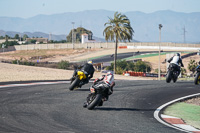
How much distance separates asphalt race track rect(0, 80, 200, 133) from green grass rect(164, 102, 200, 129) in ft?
2.49

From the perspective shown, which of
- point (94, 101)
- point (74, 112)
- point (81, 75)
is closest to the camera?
point (74, 112)

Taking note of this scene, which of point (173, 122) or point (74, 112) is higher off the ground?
point (74, 112)

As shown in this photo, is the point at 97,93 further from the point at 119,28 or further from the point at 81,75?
the point at 119,28

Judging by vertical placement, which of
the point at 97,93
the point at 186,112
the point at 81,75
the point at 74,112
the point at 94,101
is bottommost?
the point at 186,112

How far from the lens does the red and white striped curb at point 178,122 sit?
1190 cm

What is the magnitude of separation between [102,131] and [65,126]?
118 cm

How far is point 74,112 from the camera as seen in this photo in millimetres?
13828

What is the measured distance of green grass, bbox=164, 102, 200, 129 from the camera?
13906 millimetres

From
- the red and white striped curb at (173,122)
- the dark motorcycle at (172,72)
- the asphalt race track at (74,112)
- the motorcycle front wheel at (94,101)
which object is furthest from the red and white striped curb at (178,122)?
the dark motorcycle at (172,72)

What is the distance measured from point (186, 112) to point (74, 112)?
5369mm

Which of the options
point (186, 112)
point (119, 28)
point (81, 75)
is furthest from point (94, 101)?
point (119, 28)

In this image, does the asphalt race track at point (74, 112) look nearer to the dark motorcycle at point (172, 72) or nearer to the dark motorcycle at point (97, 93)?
the dark motorcycle at point (97, 93)

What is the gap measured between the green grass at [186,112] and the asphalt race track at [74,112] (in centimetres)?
76

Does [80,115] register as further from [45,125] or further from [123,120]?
[45,125]
